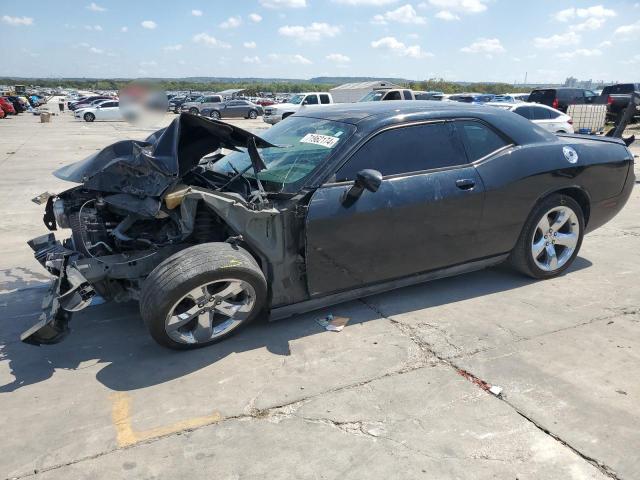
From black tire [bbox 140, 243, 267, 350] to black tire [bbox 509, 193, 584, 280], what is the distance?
7.87ft

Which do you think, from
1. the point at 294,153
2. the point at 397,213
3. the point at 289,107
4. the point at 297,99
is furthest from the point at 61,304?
the point at 297,99

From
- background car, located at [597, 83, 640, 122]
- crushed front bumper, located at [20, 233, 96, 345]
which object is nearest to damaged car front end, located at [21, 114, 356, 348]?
crushed front bumper, located at [20, 233, 96, 345]

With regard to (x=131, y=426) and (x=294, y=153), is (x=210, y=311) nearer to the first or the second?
(x=131, y=426)

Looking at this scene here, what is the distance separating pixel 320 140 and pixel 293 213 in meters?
0.75

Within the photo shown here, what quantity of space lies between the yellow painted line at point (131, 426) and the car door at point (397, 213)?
1228 millimetres

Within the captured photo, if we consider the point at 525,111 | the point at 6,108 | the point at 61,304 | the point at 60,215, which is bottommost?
the point at 6,108

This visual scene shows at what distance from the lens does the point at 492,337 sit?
365 cm

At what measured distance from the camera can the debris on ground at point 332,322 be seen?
12.3 ft

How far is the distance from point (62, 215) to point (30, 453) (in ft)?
6.61

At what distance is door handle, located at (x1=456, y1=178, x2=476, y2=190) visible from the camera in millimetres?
3953

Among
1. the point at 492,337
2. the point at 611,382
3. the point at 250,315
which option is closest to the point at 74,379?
the point at 250,315

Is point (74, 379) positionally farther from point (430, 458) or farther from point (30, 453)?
point (430, 458)

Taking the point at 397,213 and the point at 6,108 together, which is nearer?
the point at 397,213

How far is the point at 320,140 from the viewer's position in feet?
12.9
